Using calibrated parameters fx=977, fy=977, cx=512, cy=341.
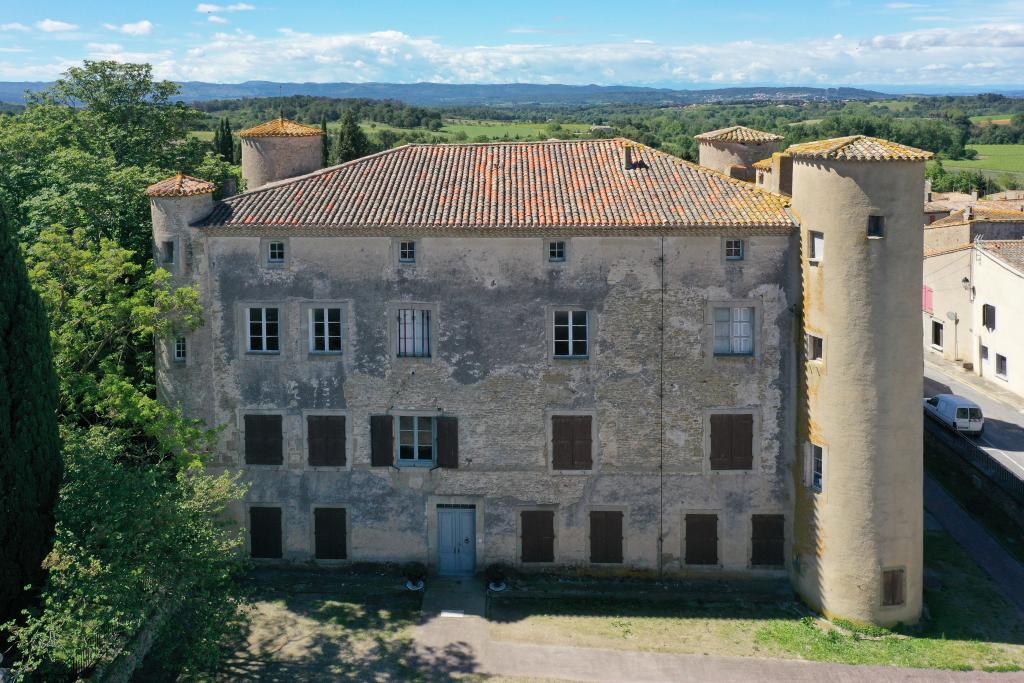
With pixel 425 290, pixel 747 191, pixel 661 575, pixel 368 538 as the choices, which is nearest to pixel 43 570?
pixel 368 538

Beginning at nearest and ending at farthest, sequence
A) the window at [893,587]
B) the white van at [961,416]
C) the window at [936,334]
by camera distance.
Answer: the window at [893,587] < the white van at [961,416] < the window at [936,334]

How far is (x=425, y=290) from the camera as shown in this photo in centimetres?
3092

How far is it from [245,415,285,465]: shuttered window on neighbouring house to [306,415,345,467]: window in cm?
98

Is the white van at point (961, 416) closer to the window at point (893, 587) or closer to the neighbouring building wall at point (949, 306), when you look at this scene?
the neighbouring building wall at point (949, 306)

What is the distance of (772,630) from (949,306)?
36200 mm

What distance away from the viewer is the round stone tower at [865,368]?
92.9 feet

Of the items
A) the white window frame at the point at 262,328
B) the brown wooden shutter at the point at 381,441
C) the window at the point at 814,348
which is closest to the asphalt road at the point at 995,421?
the window at the point at 814,348

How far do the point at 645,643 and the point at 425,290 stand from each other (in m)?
12.6

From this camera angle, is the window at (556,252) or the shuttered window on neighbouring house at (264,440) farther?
→ the shuttered window on neighbouring house at (264,440)

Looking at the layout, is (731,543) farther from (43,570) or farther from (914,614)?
(43,570)

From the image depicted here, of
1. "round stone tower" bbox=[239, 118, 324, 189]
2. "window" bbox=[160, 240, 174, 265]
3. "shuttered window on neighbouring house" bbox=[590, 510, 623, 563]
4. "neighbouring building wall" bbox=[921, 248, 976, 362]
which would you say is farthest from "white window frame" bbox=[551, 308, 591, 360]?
"neighbouring building wall" bbox=[921, 248, 976, 362]

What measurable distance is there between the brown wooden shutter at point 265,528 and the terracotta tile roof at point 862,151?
20.4 meters

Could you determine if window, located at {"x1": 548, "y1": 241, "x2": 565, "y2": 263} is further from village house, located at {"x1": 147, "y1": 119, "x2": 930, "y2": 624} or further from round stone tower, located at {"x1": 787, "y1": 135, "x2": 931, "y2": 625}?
round stone tower, located at {"x1": 787, "y1": 135, "x2": 931, "y2": 625}

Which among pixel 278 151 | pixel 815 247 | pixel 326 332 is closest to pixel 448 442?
pixel 326 332
